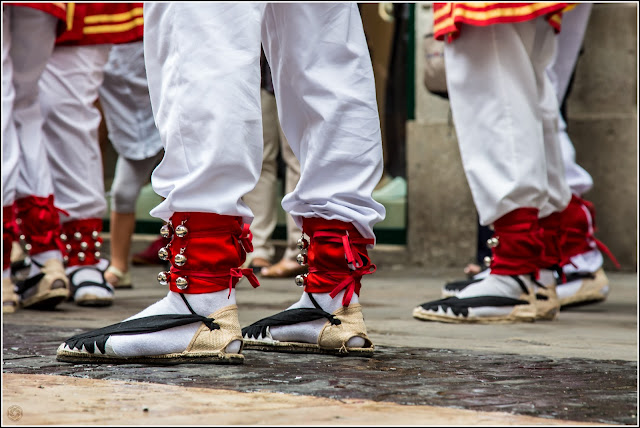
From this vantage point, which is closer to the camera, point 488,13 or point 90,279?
point 488,13

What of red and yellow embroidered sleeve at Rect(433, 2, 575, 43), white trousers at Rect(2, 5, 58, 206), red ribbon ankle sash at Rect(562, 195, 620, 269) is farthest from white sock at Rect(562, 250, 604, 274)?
white trousers at Rect(2, 5, 58, 206)

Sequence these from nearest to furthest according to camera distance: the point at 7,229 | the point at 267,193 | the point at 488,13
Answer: the point at 488,13 < the point at 7,229 < the point at 267,193

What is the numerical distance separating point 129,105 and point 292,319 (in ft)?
7.67

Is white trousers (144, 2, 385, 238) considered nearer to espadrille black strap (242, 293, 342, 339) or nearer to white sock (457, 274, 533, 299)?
espadrille black strap (242, 293, 342, 339)

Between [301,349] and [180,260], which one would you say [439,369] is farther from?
[180,260]

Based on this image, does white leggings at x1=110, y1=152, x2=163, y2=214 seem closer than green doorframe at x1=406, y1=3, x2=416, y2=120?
Yes

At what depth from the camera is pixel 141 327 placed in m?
1.89

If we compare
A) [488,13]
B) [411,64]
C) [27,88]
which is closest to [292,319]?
[488,13]

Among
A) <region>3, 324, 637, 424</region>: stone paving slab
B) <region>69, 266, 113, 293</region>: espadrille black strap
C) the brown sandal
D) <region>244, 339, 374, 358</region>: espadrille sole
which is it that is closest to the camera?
<region>3, 324, 637, 424</region>: stone paving slab

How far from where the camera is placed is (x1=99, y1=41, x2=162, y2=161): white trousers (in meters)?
4.15

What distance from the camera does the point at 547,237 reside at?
3002mm

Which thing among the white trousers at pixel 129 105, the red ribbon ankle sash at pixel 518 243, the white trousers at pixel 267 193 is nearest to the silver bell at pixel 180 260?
the red ribbon ankle sash at pixel 518 243

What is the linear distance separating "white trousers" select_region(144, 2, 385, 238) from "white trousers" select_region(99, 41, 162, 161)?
2061mm

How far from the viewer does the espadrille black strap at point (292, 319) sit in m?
2.06
